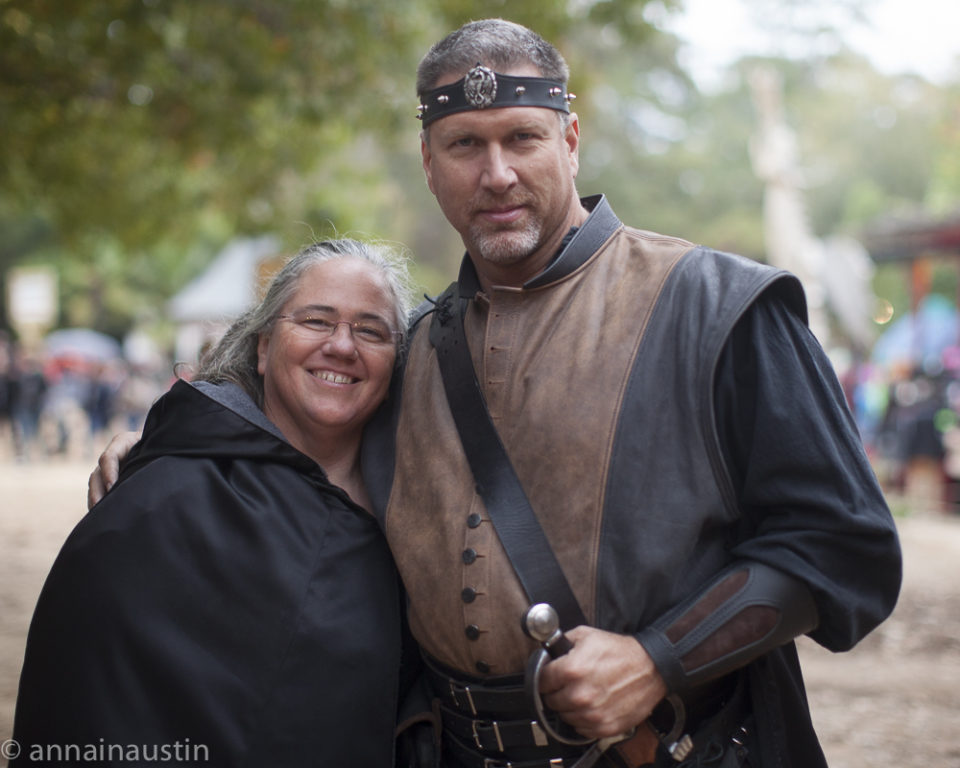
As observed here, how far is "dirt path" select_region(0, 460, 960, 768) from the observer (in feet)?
15.9

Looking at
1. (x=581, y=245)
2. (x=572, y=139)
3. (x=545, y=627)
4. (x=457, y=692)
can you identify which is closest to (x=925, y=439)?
(x=572, y=139)

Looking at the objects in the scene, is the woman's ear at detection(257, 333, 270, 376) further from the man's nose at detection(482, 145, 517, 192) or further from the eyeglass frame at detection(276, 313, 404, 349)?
the man's nose at detection(482, 145, 517, 192)

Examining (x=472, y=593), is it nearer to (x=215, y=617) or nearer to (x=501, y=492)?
(x=501, y=492)

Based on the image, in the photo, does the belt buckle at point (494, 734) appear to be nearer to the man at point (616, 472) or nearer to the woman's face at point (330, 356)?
the man at point (616, 472)

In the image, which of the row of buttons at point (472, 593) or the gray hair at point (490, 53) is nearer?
the row of buttons at point (472, 593)

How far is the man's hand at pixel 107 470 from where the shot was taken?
253 centimetres

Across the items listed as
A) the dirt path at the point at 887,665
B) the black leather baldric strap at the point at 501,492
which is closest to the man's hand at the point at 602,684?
the black leather baldric strap at the point at 501,492

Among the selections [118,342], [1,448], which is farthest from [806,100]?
[1,448]

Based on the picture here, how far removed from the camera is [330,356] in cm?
260

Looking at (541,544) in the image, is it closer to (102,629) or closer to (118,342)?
(102,629)

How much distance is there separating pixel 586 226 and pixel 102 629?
1.35m

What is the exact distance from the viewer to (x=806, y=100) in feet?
145

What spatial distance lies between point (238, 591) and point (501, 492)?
643 mm

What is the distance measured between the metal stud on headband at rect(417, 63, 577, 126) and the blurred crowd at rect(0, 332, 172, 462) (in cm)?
1316
